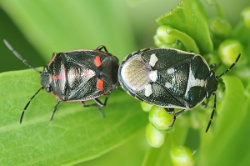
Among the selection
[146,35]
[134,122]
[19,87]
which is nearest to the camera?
[19,87]

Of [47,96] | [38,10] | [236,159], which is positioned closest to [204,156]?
[236,159]

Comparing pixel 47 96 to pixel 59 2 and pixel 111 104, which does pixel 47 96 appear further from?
pixel 59 2

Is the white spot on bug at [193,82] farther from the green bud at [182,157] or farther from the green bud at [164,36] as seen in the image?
the green bud at [182,157]

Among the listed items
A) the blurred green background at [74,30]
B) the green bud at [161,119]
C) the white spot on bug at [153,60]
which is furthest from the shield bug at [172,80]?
the blurred green background at [74,30]

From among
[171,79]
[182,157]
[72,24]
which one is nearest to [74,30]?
[72,24]

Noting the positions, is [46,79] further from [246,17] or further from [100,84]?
[246,17]

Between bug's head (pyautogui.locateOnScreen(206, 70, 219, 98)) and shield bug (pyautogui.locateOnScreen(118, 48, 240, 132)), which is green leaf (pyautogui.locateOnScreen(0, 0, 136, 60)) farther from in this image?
bug's head (pyautogui.locateOnScreen(206, 70, 219, 98))
